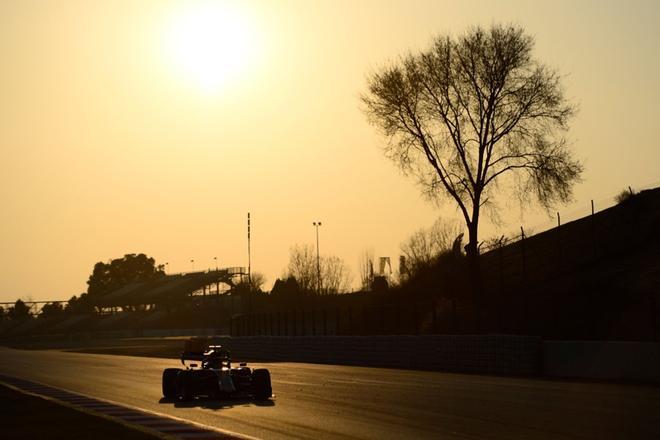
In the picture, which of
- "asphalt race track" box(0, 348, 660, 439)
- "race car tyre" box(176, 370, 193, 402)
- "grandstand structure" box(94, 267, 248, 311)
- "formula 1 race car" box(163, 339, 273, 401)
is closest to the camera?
"asphalt race track" box(0, 348, 660, 439)

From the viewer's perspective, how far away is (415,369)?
35.1m

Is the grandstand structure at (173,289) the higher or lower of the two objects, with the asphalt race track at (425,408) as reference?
higher

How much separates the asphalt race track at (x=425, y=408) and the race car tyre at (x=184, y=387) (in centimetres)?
38

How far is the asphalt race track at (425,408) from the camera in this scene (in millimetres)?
14625

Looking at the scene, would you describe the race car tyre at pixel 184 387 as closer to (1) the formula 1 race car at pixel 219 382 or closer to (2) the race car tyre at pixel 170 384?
(1) the formula 1 race car at pixel 219 382

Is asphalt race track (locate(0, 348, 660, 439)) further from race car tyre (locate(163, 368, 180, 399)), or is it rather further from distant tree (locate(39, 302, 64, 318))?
distant tree (locate(39, 302, 64, 318))

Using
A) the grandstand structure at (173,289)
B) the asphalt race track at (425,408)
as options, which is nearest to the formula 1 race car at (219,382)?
the asphalt race track at (425,408)

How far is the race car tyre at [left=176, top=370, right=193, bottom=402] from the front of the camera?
21.8m

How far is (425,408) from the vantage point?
59.9 ft

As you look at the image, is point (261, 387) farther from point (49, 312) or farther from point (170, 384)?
point (49, 312)

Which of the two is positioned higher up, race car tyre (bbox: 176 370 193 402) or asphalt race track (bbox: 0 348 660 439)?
race car tyre (bbox: 176 370 193 402)

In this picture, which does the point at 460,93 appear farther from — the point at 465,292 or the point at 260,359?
the point at 260,359

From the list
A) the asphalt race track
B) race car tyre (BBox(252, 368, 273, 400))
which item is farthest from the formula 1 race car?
the asphalt race track

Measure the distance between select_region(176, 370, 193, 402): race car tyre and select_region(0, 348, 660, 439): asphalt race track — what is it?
380 millimetres
